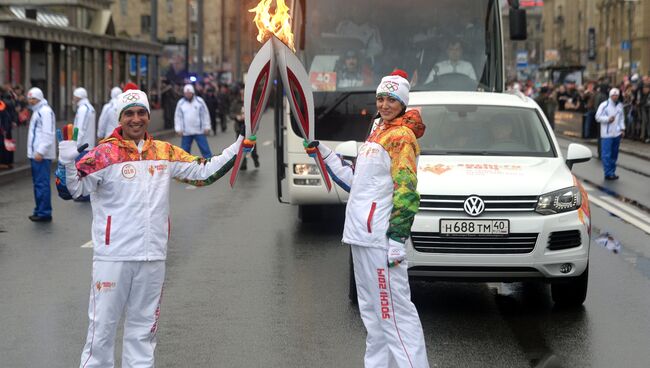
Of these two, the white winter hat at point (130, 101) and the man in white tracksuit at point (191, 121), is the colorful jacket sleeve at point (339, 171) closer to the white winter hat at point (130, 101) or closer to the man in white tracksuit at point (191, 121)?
the white winter hat at point (130, 101)

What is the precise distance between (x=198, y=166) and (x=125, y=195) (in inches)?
19.3

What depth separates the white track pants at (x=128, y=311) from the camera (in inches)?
235

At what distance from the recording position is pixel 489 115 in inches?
419

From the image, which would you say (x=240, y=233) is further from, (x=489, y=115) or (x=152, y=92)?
(x=152, y=92)

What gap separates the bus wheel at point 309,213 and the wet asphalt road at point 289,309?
49cm

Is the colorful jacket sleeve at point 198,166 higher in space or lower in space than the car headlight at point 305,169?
higher

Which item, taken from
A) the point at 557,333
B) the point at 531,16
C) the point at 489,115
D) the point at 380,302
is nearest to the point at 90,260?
the point at 489,115

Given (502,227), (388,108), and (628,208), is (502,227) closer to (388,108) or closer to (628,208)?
(388,108)

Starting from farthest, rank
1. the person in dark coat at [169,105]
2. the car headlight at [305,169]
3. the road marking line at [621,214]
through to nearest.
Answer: the person in dark coat at [169,105], the road marking line at [621,214], the car headlight at [305,169]

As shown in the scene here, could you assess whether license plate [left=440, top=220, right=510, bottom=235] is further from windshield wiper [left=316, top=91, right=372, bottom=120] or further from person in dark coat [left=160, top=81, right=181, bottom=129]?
person in dark coat [left=160, top=81, right=181, bottom=129]

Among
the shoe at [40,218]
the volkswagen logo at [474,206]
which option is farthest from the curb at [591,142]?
the volkswagen logo at [474,206]

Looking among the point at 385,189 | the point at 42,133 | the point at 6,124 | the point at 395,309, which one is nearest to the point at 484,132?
the point at 385,189

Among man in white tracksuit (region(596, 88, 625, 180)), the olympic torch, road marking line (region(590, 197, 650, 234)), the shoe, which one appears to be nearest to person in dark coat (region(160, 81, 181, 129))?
man in white tracksuit (region(596, 88, 625, 180))

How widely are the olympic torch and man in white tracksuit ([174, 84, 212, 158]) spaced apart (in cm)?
1525
